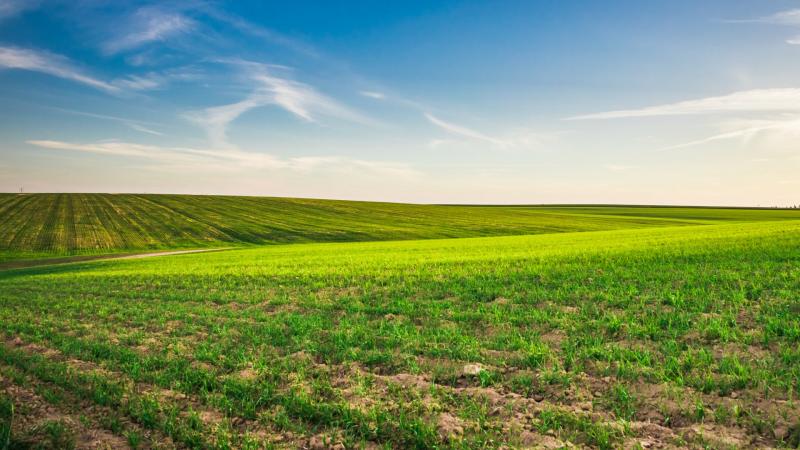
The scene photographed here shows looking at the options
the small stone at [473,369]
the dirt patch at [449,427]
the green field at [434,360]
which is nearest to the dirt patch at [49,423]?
the green field at [434,360]

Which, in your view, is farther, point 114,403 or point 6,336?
point 6,336

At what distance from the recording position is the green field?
5629 mm

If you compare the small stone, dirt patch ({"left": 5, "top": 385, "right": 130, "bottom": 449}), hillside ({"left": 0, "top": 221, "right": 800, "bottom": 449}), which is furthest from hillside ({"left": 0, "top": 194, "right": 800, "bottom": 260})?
the small stone

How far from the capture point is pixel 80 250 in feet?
168

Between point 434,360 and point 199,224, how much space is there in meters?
72.2

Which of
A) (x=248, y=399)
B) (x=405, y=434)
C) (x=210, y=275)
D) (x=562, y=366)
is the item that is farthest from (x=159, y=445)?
(x=210, y=275)

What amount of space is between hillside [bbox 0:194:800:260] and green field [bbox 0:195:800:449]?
43544 millimetres

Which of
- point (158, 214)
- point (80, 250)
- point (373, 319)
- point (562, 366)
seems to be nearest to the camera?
point (562, 366)

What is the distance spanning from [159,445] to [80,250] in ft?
188

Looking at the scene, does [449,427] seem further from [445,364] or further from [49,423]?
[49,423]

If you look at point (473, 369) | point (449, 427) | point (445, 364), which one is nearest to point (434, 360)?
point (445, 364)

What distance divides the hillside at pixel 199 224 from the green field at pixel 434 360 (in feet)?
143

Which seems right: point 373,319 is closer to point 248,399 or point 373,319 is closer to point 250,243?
point 248,399

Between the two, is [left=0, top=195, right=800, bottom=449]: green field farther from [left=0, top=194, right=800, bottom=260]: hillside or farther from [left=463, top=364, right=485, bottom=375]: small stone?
[left=0, top=194, right=800, bottom=260]: hillside
